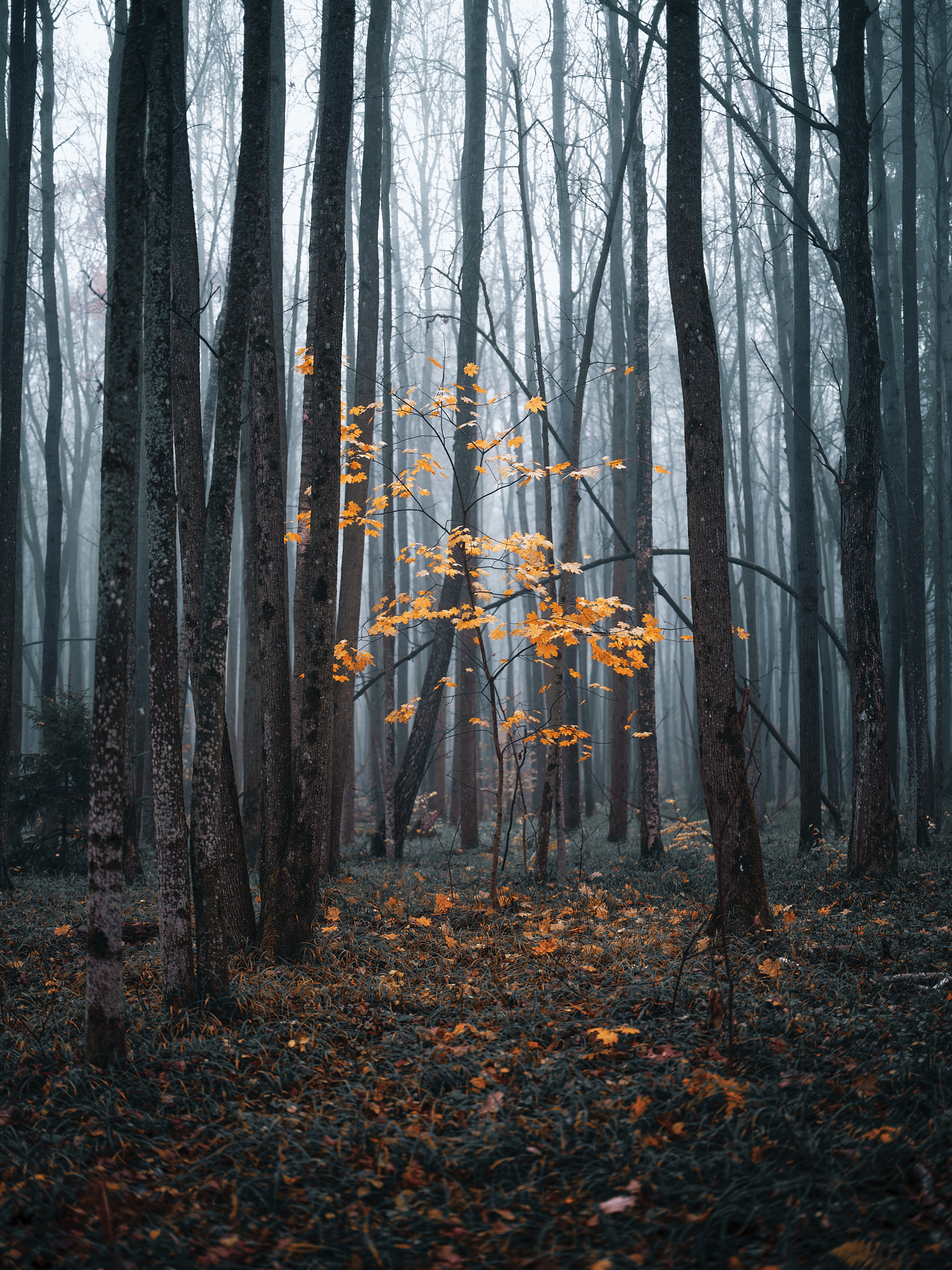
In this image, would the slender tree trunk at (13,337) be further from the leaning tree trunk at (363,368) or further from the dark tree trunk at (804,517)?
the dark tree trunk at (804,517)

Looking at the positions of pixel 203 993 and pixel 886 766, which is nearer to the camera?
pixel 203 993

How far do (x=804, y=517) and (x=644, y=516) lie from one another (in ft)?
7.82

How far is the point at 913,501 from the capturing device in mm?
10484

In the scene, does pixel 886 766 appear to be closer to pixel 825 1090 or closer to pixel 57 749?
pixel 825 1090

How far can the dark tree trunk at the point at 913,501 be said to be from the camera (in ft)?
31.0

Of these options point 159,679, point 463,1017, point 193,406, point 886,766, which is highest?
point 193,406

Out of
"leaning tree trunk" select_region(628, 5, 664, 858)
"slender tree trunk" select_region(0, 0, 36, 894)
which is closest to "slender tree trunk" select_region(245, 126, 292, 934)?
"slender tree trunk" select_region(0, 0, 36, 894)

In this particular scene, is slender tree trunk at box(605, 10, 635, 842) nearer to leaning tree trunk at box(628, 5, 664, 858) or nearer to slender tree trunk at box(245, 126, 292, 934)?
leaning tree trunk at box(628, 5, 664, 858)

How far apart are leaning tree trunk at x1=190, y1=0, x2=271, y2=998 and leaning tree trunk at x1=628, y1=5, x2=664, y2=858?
5844 mm

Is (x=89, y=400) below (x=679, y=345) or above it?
above

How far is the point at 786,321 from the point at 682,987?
50.6ft

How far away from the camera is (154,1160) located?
2846 mm

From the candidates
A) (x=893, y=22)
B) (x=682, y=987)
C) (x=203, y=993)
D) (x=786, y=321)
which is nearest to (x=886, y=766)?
(x=682, y=987)

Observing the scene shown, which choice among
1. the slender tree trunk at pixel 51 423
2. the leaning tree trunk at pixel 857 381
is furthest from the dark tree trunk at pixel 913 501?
the slender tree trunk at pixel 51 423
